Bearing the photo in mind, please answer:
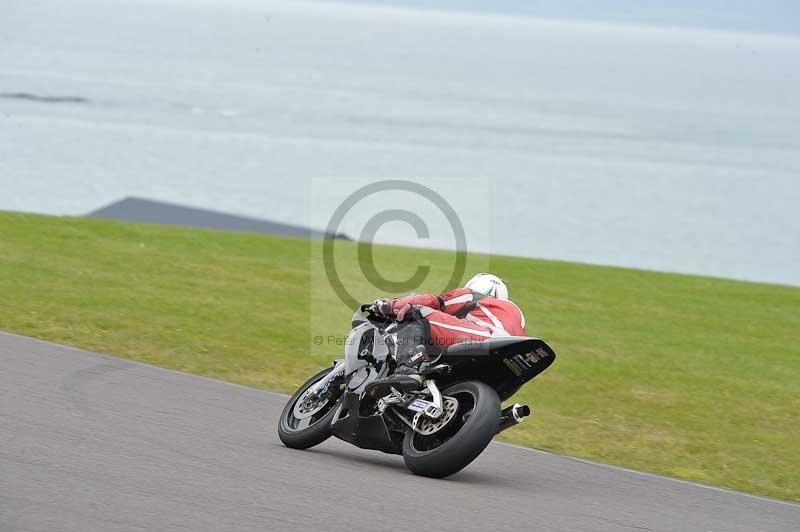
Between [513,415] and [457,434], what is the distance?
0.46m

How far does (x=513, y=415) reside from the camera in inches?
269

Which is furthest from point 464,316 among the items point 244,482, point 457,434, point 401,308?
point 244,482

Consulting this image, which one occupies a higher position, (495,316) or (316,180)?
(495,316)

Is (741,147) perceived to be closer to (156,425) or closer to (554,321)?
(554,321)

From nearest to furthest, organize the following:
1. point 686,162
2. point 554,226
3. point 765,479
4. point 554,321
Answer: point 765,479 → point 554,321 → point 554,226 → point 686,162

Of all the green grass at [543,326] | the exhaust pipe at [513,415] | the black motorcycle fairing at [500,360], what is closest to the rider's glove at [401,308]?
the black motorcycle fairing at [500,360]

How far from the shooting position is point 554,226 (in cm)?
4291

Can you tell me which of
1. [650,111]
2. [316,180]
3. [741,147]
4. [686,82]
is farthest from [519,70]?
[316,180]

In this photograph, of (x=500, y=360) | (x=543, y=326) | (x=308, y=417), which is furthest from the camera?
(x=543, y=326)

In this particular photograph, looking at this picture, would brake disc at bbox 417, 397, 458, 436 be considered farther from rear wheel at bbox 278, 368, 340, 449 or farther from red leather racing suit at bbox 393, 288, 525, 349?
rear wheel at bbox 278, 368, 340, 449

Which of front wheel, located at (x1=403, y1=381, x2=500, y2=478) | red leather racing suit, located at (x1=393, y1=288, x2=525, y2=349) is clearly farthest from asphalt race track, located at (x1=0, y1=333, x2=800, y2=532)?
red leather racing suit, located at (x1=393, y1=288, x2=525, y2=349)

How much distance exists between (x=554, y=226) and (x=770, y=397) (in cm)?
3193

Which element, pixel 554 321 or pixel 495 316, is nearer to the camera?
pixel 495 316

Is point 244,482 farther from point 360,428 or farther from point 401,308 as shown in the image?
point 401,308
